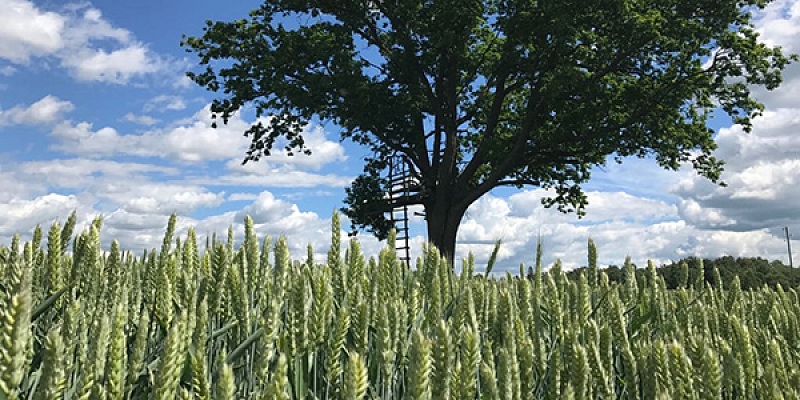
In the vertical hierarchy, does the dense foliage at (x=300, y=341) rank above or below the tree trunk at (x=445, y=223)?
below

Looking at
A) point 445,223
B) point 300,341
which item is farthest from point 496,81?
point 300,341

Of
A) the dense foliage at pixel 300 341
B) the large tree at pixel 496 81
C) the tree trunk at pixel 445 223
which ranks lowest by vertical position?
the dense foliage at pixel 300 341

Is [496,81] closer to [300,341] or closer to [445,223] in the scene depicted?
[445,223]

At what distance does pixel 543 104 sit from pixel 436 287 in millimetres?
23366

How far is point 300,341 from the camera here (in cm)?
149

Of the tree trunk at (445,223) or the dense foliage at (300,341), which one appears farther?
the tree trunk at (445,223)

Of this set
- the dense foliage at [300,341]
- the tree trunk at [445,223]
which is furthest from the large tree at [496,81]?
the dense foliage at [300,341]

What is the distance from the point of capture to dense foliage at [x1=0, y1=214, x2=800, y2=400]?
3.32 ft

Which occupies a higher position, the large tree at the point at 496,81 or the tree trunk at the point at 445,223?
the large tree at the point at 496,81

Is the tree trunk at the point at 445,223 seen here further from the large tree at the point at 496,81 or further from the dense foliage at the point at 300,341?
the dense foliage at the point at 300,341

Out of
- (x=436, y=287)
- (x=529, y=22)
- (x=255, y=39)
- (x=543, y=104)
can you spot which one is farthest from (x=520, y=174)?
(x=436, y=287)

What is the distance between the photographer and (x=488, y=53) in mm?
25969

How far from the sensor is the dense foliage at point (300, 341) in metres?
1.01

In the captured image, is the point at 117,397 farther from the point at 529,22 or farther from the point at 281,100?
the point at 281,100
